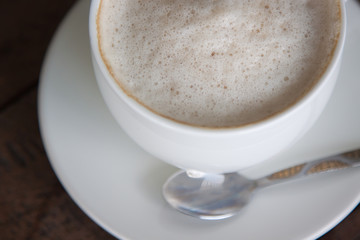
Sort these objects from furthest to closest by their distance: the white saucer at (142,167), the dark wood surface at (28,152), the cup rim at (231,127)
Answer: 1. the dark wood surface at (28,152)
2. the white saucer at (142,167)
3. the cup rim at (231,127)

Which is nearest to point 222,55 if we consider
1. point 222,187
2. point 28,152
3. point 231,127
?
point 231,127

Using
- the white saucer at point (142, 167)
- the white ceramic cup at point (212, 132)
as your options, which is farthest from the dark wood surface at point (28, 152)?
the white ceramic cup at point (212, 132)

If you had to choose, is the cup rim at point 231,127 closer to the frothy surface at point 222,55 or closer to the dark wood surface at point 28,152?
the frothy surface at point 222,55

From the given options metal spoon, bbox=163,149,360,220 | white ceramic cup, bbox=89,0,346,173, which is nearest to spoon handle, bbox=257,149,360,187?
metal spoon, bbox=163,149,360,220

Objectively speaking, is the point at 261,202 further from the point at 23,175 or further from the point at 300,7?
the point at 23,175

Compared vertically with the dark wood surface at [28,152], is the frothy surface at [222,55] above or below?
above

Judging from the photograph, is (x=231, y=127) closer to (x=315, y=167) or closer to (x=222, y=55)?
(x=222, y=55)

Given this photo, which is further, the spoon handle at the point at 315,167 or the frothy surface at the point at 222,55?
the spoon handle at the point at 315,167

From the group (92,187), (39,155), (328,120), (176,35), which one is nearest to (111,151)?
(92,187)
